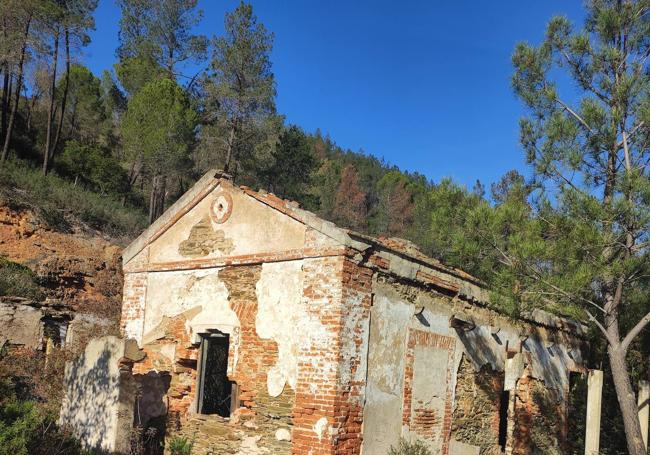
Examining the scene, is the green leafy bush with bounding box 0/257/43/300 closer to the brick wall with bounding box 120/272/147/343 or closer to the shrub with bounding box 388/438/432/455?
the brick wall with bounding box 120/272/147/343

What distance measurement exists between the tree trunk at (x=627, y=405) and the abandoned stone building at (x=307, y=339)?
190 centimetres

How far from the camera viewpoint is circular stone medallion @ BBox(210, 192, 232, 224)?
954 centimetres

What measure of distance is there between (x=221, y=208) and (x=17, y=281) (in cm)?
718

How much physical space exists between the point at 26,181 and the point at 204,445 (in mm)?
14449

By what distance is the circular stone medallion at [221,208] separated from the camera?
9.54m

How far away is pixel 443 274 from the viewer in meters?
9.41

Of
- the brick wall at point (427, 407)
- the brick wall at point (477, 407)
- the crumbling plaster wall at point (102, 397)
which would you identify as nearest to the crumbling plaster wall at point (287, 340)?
the brick wall at point (427, 407)

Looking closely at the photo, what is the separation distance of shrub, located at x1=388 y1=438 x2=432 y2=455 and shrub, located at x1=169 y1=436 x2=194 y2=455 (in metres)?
3.15

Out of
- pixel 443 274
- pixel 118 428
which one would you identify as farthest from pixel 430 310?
pixel 118 428

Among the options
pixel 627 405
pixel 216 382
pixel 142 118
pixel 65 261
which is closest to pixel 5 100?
pixel 142 118

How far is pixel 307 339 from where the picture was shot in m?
7.79

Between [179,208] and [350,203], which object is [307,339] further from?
[350,203]

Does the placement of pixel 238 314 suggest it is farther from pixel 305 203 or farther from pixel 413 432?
pixel 305 203

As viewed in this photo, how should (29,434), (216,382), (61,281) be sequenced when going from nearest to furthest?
(29,434) → (216,382) → (61,281)
